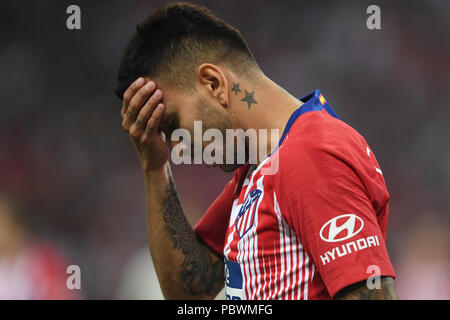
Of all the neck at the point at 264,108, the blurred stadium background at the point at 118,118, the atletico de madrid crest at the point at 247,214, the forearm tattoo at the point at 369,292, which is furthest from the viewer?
the blurred stadium background at the point at 118,118

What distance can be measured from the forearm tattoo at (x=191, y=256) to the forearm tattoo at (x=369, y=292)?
2.60ft

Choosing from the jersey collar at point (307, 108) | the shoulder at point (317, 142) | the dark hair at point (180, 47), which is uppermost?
the dark hair at point (180, 47)

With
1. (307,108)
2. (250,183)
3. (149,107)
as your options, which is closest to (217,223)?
(250,183)

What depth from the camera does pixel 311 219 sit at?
1.03 m

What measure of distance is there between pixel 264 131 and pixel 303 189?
0.38 meters

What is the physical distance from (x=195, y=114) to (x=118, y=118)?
11.6 ft

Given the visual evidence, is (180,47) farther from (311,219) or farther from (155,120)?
(311,219)

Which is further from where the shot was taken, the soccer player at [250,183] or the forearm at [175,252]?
the forearm at [175,252]

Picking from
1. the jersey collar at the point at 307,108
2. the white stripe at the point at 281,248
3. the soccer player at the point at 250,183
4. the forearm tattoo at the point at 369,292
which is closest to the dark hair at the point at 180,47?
the soccer player at the point at 250,183

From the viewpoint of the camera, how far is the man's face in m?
1.43

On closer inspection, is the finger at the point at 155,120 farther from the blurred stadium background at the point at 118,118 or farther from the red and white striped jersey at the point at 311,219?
the blurred stadium background at the point at 118,118

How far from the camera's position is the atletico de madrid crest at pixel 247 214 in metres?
1.26

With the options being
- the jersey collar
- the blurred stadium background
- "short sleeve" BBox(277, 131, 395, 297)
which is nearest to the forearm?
the jersey collar

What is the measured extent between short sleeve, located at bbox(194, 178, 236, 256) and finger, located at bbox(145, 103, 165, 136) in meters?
0.37
